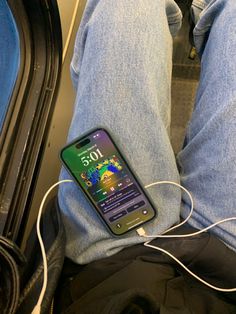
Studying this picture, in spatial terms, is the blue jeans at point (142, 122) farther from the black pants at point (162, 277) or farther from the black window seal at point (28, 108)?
the black window seal at point (28, 108)

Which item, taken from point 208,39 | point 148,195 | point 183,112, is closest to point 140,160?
point 148,195

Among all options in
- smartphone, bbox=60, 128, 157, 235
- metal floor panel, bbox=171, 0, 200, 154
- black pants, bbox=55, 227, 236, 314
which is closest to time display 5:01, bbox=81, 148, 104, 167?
smartphone, bbox=60, 128, 157, 235

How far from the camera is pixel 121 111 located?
565mm

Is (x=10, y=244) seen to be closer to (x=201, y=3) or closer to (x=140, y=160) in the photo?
(x=140, y=160)

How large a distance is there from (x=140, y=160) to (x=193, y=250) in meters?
0.17

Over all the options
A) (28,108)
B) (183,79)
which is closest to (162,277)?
(28,108)

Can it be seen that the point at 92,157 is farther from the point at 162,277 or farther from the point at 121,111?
the point at 162,277

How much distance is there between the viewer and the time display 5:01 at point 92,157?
1.77ft

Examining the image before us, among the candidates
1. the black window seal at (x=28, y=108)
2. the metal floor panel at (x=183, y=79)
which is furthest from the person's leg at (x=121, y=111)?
the metal floor panel at (x=183, y=79)

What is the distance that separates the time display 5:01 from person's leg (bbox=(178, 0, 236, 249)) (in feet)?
0.58

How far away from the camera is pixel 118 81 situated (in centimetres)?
57

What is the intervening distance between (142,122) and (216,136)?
0.13m

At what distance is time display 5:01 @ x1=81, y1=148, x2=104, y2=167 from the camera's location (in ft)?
1.77

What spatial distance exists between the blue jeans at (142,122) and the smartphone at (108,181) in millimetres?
20
